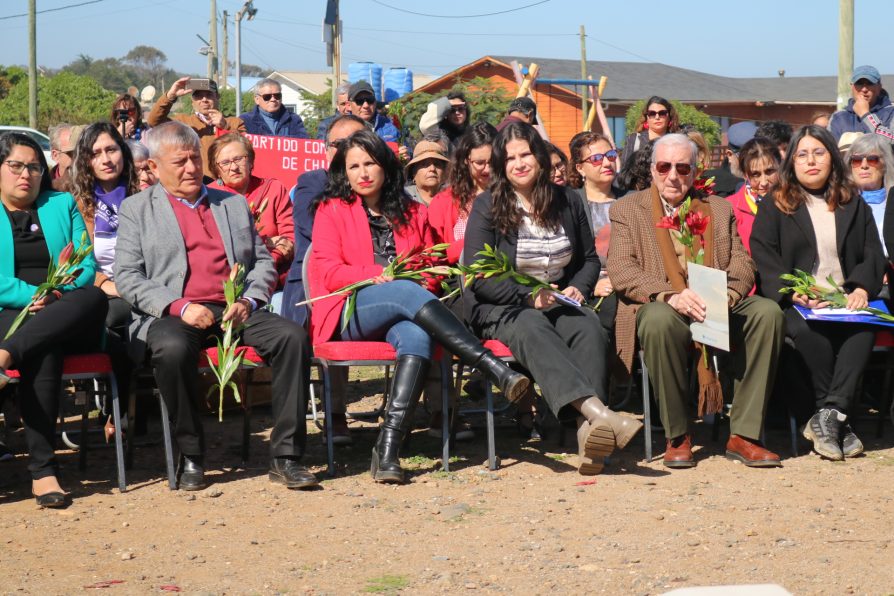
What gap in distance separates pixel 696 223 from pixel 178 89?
18.4 feet

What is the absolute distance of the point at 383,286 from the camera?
21.9ft

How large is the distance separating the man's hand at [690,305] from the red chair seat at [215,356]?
2303 mm

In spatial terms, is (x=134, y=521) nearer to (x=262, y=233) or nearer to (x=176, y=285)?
(x=176, y=285)

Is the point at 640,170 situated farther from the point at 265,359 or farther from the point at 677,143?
the point at 265,359

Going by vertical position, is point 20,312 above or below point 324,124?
below

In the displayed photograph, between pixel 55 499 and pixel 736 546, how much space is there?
3.27 m

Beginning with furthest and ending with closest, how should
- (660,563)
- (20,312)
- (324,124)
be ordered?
(324,124), (20,312), (660,563)

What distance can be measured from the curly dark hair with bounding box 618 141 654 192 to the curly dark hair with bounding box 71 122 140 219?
329cm

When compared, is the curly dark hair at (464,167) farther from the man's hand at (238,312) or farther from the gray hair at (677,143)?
the man's hand at (238,312)

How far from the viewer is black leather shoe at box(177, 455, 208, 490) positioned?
20.6ft

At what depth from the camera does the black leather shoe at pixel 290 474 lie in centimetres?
620

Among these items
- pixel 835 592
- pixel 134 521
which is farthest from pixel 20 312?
pixel 835 592

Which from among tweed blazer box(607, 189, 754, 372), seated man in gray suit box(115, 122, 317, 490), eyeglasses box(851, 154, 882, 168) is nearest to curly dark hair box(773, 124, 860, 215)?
tweed blazer box(607, 189, 754, 372)

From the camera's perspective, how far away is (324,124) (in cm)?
1057
